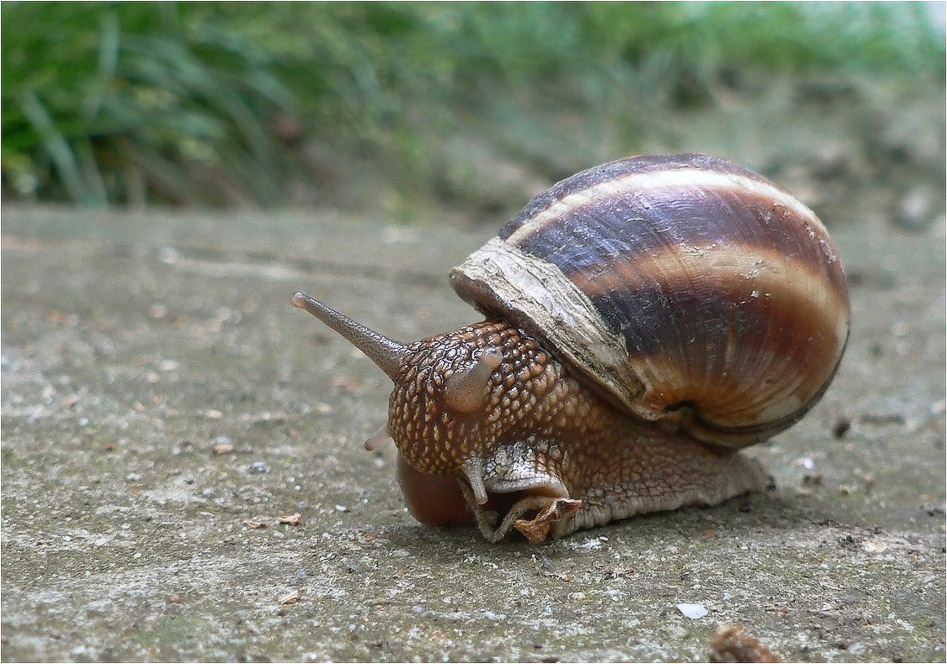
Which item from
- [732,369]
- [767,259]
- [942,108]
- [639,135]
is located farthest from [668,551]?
[942,108]

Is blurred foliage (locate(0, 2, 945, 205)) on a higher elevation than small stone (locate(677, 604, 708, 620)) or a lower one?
higher

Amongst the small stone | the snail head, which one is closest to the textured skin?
the snail head

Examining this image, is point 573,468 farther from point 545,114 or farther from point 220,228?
point 545,114

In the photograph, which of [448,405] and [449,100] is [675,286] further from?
[449,100]

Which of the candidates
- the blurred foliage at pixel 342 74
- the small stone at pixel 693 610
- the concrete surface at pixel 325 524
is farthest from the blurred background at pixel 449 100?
the small stone at pixel 693 610

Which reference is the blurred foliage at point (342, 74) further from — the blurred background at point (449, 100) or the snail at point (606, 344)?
the snail at point (606, 344)

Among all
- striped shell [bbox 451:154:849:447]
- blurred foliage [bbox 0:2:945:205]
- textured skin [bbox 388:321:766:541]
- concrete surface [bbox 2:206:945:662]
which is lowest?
concrete surface [bbox 2:206:945:662]

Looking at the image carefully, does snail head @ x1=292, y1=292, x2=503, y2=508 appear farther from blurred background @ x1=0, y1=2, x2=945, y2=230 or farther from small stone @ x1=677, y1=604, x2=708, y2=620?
blurred background @ x1=0, y1=2, x2=945, y2=230

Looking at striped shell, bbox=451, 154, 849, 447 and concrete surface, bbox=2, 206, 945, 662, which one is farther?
striped shell, bbox=451, 154, 849, 447
